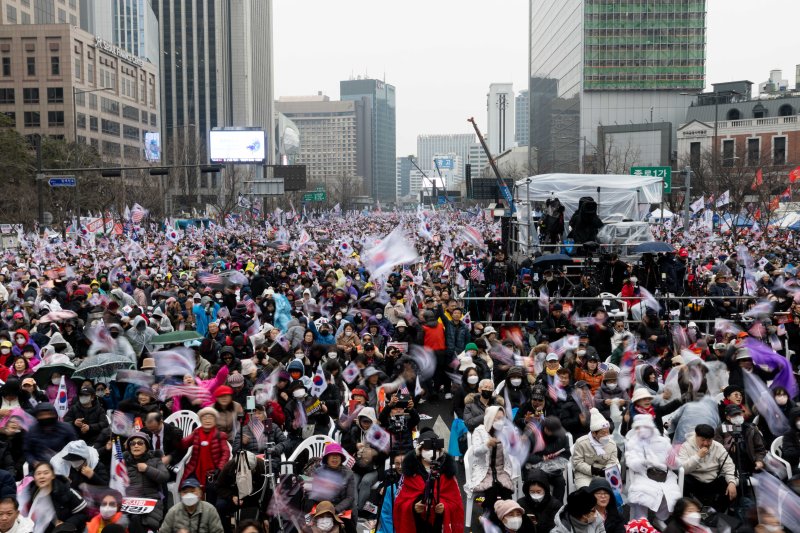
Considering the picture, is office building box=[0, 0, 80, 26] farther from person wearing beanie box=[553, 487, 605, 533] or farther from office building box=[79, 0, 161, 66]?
person wearing beanie box=[553, 487, 605, 533]

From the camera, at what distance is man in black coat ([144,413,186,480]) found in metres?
8.14

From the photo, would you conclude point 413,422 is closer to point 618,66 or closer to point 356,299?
point 356,299

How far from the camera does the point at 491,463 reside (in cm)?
761

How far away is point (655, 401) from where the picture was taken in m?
9.02

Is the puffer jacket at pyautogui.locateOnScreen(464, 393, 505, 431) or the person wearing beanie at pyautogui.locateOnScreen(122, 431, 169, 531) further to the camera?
the puffer jacket at pyautogui.locateOnScreen(464, 393, 505, 431)

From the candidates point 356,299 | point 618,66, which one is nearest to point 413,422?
point 356,299

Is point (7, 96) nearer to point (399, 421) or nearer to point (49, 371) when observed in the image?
point (49, 371)

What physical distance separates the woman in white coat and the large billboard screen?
6688 cm

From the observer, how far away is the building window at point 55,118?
8362 centimetres

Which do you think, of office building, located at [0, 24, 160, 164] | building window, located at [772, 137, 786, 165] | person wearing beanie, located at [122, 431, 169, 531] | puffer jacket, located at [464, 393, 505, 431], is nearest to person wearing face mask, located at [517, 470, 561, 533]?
puffer jacket, located at [464, 393, 505, 431]

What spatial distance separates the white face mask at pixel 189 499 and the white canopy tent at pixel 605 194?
49.7ft

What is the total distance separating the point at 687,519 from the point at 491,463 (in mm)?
1962

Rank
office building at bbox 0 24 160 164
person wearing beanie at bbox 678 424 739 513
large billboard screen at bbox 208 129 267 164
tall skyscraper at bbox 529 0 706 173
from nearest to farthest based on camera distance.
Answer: person wearing beanie at bbox 678 424 739 513, large billboard screen at bbox 208 129 267 164, office building at bbox 0 24 160 164, tall skyscraper at bbox 529 0 706 173

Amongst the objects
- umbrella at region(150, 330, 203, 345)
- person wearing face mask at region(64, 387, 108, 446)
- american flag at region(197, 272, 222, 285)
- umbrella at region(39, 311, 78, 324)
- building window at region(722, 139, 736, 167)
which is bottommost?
person wearing face mask at region(64, 387, 108, 446)
